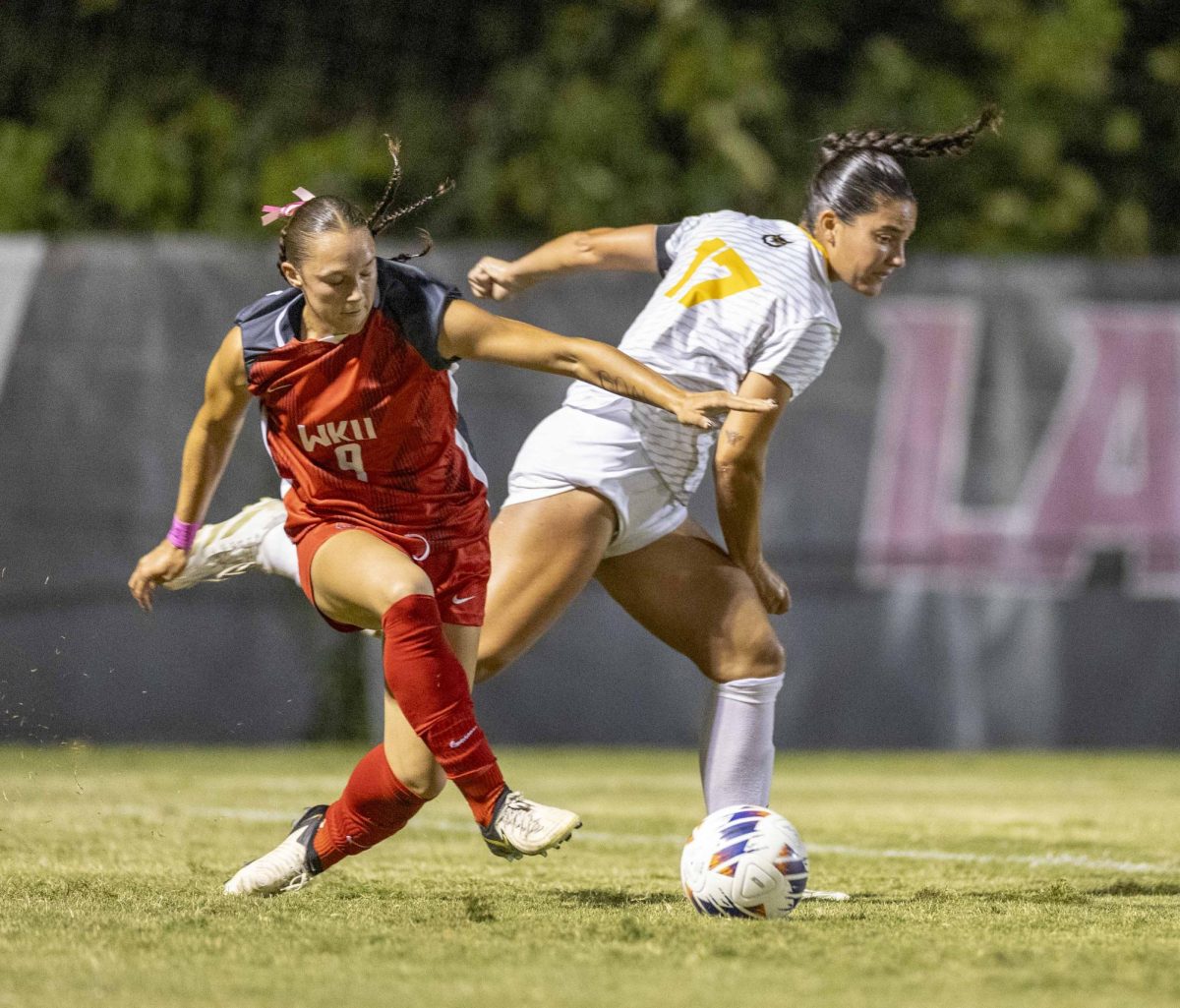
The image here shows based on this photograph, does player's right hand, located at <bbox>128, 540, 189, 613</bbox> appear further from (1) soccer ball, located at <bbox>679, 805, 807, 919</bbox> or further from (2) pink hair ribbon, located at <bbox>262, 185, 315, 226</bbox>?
(1) soccer ball, located at <bbox>679, 805, 807, 919</bbox>

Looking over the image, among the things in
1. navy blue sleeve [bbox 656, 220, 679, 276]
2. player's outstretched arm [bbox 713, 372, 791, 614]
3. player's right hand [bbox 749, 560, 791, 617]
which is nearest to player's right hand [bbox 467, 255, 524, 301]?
navy blue sleeve [bbox 656, 220, 679, 276]

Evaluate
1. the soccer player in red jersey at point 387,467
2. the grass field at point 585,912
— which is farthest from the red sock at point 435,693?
the grass field at point 585,912

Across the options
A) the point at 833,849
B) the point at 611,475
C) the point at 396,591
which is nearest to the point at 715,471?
the point at 611,475

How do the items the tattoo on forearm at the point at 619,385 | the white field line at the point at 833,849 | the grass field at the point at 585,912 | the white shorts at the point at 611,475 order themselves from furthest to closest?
the white field line at the point at 833,849 → the white shorts at the point at 611,475 → the tattoo on forearm at the point at 619,385 → the grass field at the point at 585,912

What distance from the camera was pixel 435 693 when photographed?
4121 millimetres

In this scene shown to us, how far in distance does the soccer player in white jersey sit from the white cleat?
0.05m

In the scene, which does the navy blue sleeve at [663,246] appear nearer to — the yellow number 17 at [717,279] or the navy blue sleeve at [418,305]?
the yellow number 17 at [717,279]

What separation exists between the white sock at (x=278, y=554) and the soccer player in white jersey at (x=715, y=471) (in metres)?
0.24

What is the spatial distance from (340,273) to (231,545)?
1187 mm

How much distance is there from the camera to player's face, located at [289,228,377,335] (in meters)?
4.07

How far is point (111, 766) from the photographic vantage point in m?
8.98

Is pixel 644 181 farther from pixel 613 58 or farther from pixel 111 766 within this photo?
pixel 111 766

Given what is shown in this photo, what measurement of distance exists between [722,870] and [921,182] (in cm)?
903

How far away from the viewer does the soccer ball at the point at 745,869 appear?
412cm
